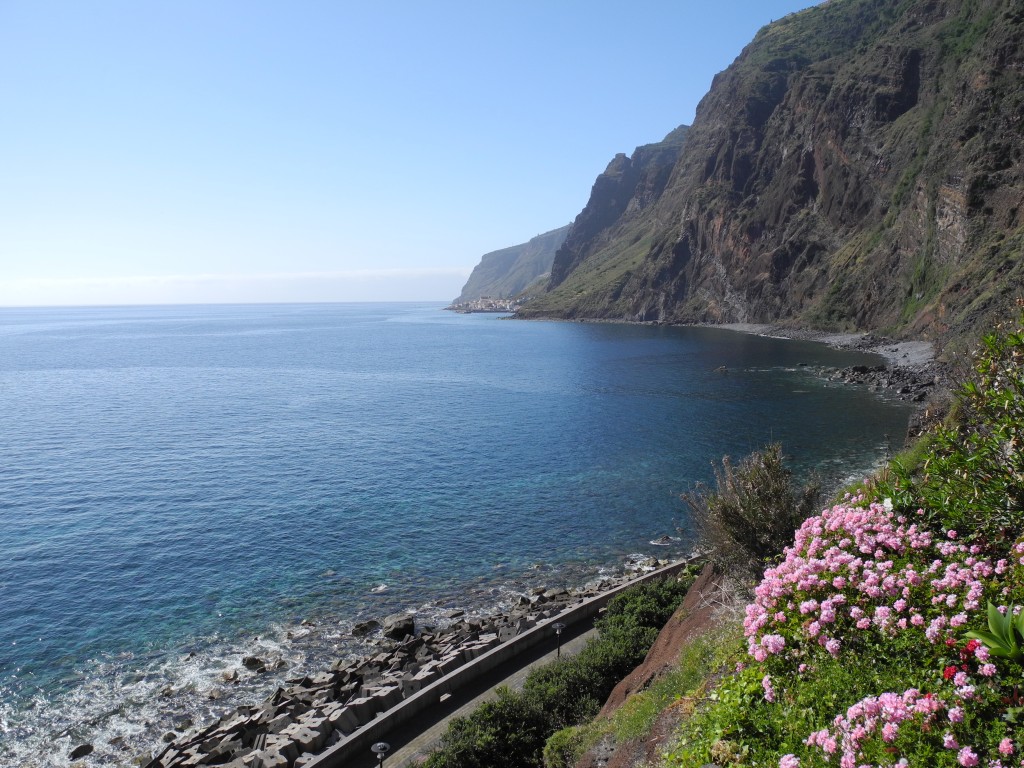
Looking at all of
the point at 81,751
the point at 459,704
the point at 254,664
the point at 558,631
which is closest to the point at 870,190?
the point at 558,631

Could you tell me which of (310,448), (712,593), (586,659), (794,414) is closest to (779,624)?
(712,593)

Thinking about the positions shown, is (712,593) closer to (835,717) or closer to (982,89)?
(835,717)

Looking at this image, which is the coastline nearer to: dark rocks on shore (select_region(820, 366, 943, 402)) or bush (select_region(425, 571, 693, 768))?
dark rocks on shore (select_region(820, 366, 943, 402))

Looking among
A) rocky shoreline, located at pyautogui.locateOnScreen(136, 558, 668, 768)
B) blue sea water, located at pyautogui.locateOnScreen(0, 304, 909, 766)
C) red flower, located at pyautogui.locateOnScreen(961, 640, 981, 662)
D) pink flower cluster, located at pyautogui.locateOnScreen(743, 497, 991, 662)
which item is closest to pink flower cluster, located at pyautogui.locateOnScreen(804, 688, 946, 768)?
red flower, located at pyautogui.locateOnScreen(961, 640, 981, 662)

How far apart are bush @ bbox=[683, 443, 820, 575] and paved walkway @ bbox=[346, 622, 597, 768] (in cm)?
714

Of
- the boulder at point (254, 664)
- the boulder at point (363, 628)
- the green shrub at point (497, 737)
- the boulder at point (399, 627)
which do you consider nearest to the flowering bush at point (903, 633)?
the green shrub at point (497, 737)

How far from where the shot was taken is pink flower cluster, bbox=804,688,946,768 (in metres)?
6.85

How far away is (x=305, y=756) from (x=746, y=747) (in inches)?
527

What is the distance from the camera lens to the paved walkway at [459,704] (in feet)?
55.8

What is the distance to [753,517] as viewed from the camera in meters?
16.8

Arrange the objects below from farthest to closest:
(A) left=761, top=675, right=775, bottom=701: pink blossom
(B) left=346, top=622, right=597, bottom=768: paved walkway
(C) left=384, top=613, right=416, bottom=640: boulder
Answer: (C) left=384, top=613, right=416, bottom=640: boulder < (B) left=346, top=622, right=597, bottom=768: paved walkway < (A) left=761, top=675, right=775, bottom=701: pink blossom

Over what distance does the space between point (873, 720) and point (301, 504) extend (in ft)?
126

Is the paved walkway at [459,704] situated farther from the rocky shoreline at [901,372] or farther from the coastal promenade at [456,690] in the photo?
the rocky shoreline at [901,372]

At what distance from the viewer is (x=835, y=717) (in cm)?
765
